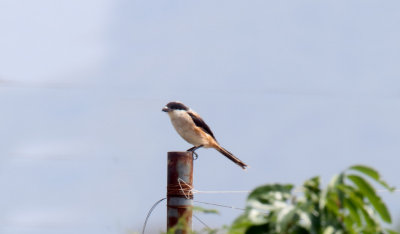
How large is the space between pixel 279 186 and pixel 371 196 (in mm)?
235

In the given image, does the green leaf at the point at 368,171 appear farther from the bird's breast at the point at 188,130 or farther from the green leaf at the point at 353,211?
the bird's breast at the point at 188,130

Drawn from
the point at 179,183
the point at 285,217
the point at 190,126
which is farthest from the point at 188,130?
the point at 285,217

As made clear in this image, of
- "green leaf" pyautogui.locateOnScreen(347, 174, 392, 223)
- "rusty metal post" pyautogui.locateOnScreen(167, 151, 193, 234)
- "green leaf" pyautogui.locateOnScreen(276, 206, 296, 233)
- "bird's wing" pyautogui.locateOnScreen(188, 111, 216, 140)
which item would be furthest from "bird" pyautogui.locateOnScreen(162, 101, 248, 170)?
"green leaf" pyautogui.locateOnScreen(276, 206, 296, 233)

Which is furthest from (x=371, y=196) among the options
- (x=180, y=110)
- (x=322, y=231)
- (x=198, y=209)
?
(x=180, y=110)

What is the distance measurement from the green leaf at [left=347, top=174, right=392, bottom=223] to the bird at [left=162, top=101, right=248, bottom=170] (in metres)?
7.13

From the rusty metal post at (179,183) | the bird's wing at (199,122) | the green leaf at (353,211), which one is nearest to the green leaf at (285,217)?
the green leaf at (353,211)

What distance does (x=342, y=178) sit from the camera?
163cm

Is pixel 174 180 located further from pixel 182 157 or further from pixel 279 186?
pixel 279 186

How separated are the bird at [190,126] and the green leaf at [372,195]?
281 inches

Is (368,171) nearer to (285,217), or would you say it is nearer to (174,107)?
(285,217)

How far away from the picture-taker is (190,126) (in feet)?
29.2

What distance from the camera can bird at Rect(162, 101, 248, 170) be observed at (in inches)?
351

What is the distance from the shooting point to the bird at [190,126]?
8914mm

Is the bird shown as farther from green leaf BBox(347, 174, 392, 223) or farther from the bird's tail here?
green leaf BBox(347, 174, 392, 223)
